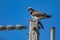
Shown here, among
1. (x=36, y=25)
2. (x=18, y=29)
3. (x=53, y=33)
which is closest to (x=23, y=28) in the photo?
(x=18, y=29)

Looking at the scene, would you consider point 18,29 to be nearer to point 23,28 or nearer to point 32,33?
point 23,28

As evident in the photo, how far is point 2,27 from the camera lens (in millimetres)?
3104

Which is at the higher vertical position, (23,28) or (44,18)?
(44,18)

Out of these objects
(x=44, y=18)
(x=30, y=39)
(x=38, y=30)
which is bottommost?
(x=30, y=39)

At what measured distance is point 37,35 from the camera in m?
2.92

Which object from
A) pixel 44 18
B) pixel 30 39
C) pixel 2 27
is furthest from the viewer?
pixel 44 18

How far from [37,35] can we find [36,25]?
0.19m

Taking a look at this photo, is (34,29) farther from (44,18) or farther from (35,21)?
(44,18)

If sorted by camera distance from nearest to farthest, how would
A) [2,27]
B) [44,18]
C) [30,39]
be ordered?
1. [30,39]
2. [2,27]
3. [44,18]

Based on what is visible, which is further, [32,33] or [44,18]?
[44,18]

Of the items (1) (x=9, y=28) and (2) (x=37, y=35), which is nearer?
(2) (x=37, y=35)

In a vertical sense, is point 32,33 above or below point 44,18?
below

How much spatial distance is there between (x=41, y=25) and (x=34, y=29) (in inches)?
13.1

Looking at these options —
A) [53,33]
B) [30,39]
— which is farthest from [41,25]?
[30,39]
